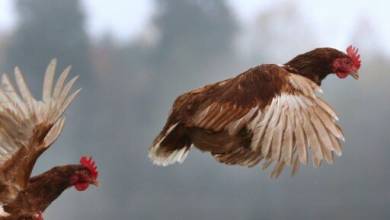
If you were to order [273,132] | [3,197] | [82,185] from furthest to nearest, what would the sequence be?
[82,185]
[3,197]
[273,132]

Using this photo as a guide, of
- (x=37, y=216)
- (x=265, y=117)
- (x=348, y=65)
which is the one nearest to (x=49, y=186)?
(x=37, y=216)

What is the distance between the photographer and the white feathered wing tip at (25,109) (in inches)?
241

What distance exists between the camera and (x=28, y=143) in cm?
618

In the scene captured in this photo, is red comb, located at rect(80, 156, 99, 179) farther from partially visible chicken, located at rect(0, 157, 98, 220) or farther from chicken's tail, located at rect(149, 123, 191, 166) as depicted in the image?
chicken's tail, located at rect(149, 123, 191, 166)

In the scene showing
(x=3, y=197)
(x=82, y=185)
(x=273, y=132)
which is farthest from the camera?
(x=82, y=185)

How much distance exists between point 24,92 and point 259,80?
175 centimetres

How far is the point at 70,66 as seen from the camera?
19.0ft

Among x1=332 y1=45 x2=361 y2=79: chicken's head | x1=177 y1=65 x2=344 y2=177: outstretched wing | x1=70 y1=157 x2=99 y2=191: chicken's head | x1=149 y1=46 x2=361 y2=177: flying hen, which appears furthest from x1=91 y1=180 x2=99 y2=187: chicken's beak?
x1=332 y1=45 x2=361 y2=79: chicken's head

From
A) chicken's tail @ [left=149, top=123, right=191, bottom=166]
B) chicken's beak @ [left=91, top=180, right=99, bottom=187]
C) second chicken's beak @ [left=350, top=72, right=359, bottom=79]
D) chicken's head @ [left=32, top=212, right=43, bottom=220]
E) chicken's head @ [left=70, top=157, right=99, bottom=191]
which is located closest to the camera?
chicken's head @ [left=32, top=212, right=43, bottom=220]

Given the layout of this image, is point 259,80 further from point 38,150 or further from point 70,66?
point 38,150

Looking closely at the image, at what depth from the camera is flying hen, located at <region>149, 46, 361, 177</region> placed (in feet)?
18.4

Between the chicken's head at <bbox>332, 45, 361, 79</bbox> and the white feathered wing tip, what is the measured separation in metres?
1.98

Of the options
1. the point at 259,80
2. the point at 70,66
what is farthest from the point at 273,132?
the point at 70,66

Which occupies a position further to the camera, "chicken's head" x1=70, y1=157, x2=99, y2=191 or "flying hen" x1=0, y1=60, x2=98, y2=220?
"chicken's head" x1=70, y1=157, x2=99, y2=191
